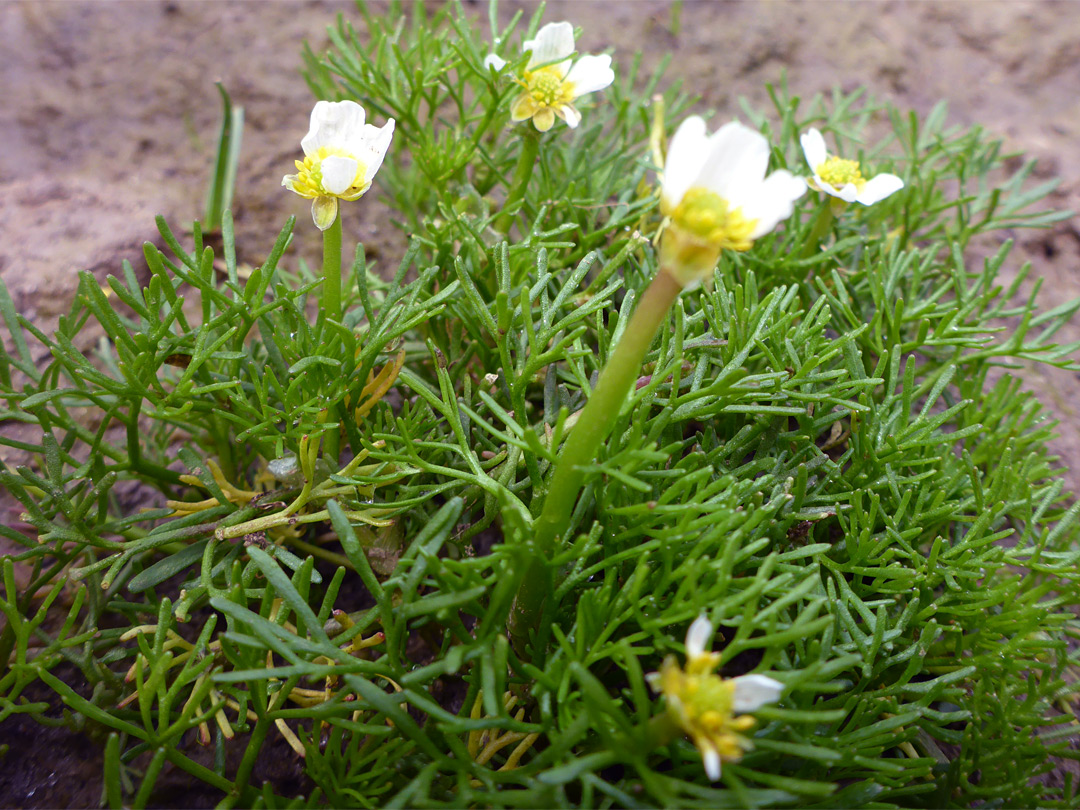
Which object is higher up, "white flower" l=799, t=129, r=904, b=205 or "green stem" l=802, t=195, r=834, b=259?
"white flower" l=799, t=129, r=904, b=205

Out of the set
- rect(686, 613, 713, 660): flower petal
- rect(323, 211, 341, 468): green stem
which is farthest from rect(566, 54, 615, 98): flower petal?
rect(686, 613, 713, 660): flower petal

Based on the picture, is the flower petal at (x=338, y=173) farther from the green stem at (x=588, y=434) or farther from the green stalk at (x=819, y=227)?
the green stalk at (x=819, y=227)

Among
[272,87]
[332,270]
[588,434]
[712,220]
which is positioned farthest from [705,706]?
[272,87]

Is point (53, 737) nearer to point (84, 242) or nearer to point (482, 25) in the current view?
point (84, 242)

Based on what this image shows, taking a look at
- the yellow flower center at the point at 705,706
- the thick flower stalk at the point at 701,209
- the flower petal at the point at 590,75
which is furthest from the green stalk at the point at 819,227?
the yellow flower center at the point at 705,706

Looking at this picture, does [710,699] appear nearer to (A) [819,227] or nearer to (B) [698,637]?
(B) [698,637]

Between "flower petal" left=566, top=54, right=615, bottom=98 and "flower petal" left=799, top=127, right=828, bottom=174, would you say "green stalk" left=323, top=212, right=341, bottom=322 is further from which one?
"flower petal" left=799, top=127, right=828, bottom=174

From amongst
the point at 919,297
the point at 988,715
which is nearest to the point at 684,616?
the point at 988,715
